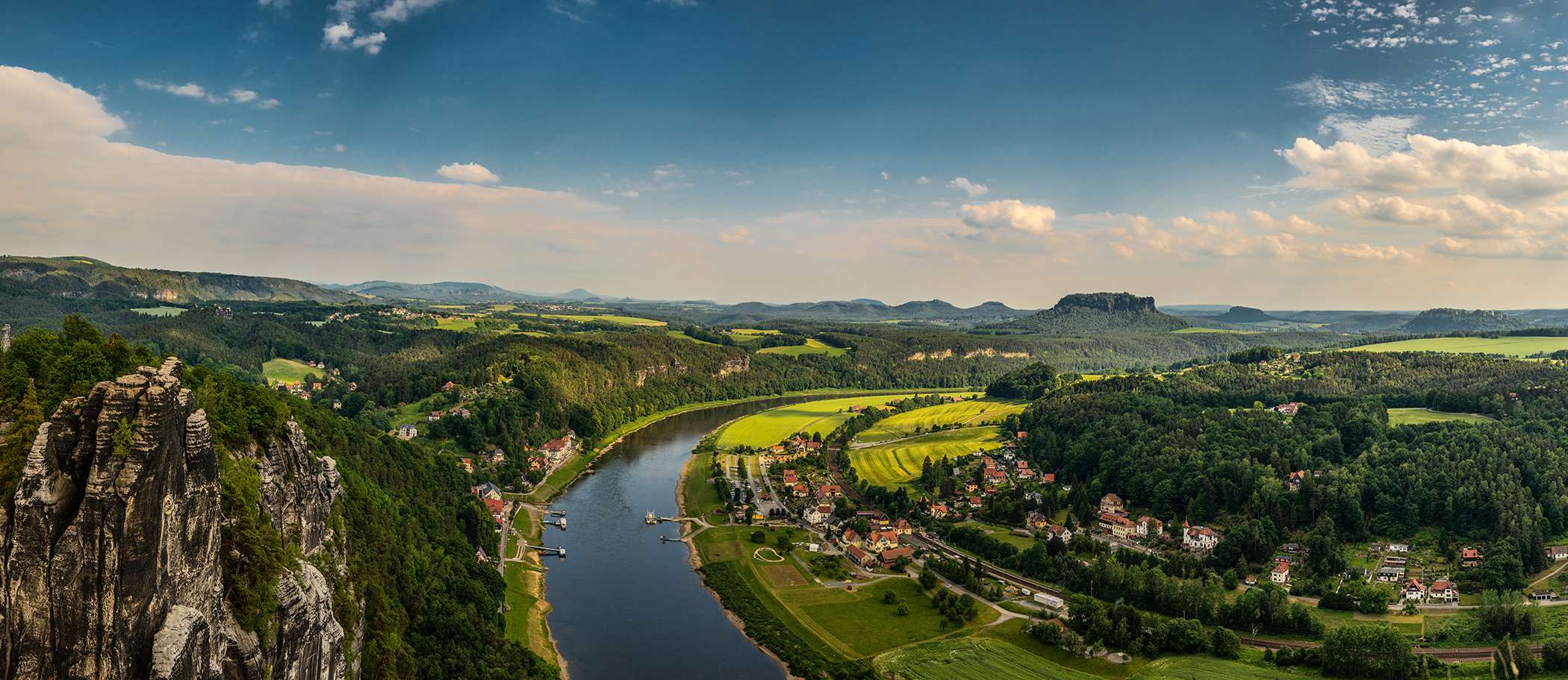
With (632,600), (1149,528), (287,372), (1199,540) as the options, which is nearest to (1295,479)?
(1199,540)

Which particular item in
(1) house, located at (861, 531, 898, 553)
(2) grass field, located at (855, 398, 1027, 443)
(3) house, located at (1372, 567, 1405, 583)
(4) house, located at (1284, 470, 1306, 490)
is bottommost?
(1) house, located at (861, 531, 898, 553)

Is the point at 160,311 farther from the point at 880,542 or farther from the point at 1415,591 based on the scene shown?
the point at 1415,591

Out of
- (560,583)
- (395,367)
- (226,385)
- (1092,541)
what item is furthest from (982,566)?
(395,367)

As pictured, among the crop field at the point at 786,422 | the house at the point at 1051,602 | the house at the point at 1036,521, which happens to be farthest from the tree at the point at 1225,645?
the crop field at the point at 786,422

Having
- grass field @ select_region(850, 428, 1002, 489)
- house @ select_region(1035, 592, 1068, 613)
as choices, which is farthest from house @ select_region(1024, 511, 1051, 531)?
grass field @ select_region(850, 428, 1002, 489)

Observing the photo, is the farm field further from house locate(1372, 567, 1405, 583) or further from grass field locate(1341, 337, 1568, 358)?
grass field locate(1341, 337, 1568, 358)
